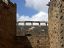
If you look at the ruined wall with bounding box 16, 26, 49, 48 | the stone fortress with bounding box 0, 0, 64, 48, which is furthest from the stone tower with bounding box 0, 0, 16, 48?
the ruined wall with bounding box 16, 26, 49, 48

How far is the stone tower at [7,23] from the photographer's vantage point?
17.7 metres

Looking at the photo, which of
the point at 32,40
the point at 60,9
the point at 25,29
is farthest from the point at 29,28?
the point at 60,9

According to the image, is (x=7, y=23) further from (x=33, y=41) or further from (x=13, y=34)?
(x=33, y=41)

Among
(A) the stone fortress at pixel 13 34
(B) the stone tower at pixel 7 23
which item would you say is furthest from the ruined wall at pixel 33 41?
(B) the stone tower at pixel 7 23

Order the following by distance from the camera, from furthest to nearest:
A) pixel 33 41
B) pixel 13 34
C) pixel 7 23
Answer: pixel 33 41, pixel 13 34, pixel 7 23

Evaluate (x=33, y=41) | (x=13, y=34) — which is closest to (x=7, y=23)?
(x=13, y=34)

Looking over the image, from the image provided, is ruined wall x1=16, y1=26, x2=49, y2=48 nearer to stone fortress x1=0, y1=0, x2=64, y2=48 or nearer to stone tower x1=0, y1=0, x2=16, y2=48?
stone fortress x1=0, y1=0, x2=64, y2=48

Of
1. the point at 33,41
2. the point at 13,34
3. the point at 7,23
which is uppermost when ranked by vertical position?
the point at 7,23

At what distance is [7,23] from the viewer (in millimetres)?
18656

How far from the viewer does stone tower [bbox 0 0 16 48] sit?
17.7 meters

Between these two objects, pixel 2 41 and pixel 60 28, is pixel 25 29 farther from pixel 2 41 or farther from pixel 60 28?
pixel 60 28

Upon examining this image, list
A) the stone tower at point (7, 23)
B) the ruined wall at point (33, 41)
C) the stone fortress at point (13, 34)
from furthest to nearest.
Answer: the ruined wall at point (33, 41), the stone tower at point (7, 23), the stone fortress at point (13, 34)

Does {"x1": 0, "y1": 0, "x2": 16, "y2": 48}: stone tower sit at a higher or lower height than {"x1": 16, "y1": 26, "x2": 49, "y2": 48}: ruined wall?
higher

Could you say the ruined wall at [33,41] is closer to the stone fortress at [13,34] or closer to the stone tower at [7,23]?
the stone fortress at [13,34]
